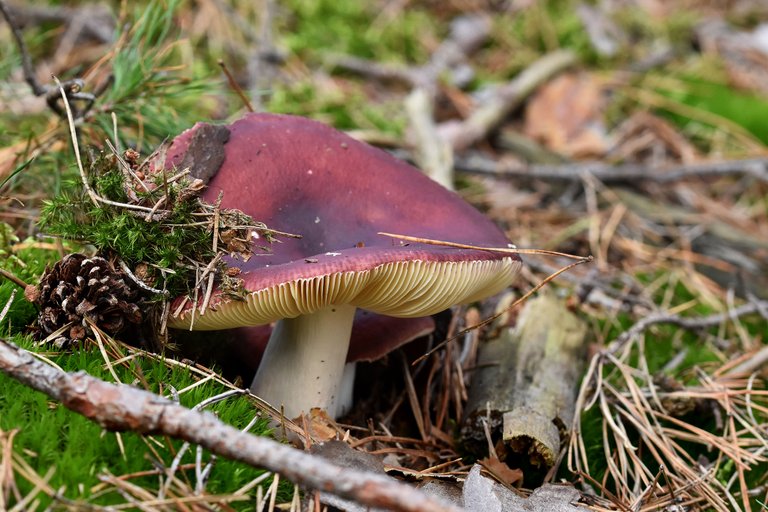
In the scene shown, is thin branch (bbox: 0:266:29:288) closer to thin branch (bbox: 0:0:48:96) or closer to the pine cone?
the pine cone

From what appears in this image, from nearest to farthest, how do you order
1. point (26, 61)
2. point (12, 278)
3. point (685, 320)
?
point (12, 278), point (26, 61), point (685, 320)

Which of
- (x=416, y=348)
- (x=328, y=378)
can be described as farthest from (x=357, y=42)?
(x=328, y=378)

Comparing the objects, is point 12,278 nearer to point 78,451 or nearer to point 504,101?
point 78,451

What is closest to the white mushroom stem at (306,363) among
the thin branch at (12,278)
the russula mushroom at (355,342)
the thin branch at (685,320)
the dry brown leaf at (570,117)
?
the russula mushroom at (355,342)

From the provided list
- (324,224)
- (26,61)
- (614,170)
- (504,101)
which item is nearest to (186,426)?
(324,224)

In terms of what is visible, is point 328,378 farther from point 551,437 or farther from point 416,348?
point 551,437

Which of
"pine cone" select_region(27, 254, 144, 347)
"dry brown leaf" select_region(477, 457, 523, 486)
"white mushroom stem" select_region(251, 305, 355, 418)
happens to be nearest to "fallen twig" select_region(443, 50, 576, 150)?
"white mushroom stem" select_region(251, 305, 355, 418)

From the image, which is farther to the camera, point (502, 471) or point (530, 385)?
point (530, 385)

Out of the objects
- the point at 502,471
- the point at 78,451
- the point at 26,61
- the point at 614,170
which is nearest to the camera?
the point at 78,451
